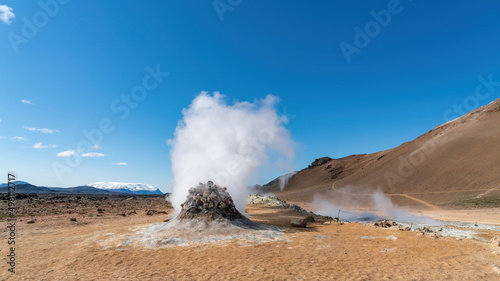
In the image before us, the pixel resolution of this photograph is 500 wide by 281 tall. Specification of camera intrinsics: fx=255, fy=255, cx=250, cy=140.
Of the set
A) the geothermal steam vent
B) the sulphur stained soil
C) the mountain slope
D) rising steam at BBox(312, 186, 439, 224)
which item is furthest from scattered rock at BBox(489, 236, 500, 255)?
the mountain slope

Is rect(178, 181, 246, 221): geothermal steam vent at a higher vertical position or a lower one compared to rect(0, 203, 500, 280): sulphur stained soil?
higher

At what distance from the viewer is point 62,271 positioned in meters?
10.1

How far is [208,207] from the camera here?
60.1 ft

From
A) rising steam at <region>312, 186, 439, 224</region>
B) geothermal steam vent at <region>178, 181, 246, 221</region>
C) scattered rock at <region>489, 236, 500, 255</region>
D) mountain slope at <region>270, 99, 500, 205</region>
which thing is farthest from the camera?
rising steam at <region>312, 186, 439, 224</region>

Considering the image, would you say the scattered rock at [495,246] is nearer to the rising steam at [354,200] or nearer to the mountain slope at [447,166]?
the rising steam at [354,200]

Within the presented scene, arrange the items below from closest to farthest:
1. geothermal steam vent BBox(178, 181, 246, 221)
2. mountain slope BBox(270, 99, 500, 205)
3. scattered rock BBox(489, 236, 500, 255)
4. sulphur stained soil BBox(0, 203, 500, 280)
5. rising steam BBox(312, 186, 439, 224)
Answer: sulphur stained soil BBox(0, 203, 500, 280) → scattered rock BBox(489, 236, 500, 255) → geothermal steam vent BBox(178, 181, 246, 221) → mountain slope BBox(270, 99, 500, 205) → rising steam BBox(312, 186, 439, 224)

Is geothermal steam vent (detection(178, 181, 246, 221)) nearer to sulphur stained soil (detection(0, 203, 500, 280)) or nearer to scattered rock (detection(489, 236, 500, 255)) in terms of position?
sulphur stained soil (detection(0, 203, 500, 280))

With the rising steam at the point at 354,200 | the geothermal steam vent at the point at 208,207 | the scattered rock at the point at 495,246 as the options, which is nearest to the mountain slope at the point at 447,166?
the rising steam at the point at 354,200

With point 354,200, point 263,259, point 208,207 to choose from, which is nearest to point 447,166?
point 354,200

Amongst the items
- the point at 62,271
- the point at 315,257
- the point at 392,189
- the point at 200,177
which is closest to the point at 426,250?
the point at 315,257

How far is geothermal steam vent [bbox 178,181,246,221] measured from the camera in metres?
18.0

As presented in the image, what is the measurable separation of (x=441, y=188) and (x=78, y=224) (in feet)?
203

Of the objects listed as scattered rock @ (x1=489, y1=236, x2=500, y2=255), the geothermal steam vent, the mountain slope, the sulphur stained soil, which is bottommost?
the sulphur stained soil

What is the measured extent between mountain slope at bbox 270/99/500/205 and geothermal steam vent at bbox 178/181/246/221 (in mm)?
45673
